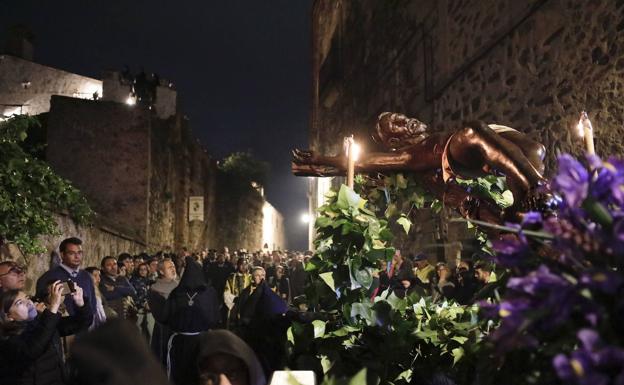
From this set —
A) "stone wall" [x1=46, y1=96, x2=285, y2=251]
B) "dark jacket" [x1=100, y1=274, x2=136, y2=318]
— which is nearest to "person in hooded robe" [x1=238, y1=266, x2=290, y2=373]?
"dark jacket" [x1=100, y1=274, x2=136, y2=318]

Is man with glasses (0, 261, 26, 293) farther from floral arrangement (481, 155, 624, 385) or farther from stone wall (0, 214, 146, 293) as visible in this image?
floral arrangement (481, 155, 624, 385)

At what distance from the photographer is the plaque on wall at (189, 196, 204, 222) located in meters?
26.2

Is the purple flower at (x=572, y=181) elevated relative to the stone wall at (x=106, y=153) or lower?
lower

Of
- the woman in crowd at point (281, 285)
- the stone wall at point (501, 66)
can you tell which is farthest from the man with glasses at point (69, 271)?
the woman in crowd at point (281, 285)

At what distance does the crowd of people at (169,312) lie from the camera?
2846mm

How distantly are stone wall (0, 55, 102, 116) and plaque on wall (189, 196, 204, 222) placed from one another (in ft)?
30.2

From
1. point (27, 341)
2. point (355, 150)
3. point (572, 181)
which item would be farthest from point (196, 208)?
point (572, 181)

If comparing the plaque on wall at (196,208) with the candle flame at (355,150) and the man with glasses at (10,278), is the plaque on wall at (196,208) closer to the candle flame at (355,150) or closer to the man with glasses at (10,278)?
the man with glasses at (10,278)

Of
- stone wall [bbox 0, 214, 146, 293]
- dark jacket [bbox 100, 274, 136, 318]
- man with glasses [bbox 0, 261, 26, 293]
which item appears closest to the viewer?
man with glasses [bbox 0, 261, 26, 293]

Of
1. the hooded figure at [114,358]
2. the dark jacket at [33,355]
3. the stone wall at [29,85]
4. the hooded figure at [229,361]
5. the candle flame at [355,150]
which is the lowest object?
the dark jacket at [33,355]

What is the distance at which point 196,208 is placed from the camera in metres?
26.4

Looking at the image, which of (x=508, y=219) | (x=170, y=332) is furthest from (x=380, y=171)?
(x=170, y=332)

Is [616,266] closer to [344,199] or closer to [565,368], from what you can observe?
[565,368]

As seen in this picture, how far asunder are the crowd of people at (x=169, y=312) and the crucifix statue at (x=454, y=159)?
1.61ft
